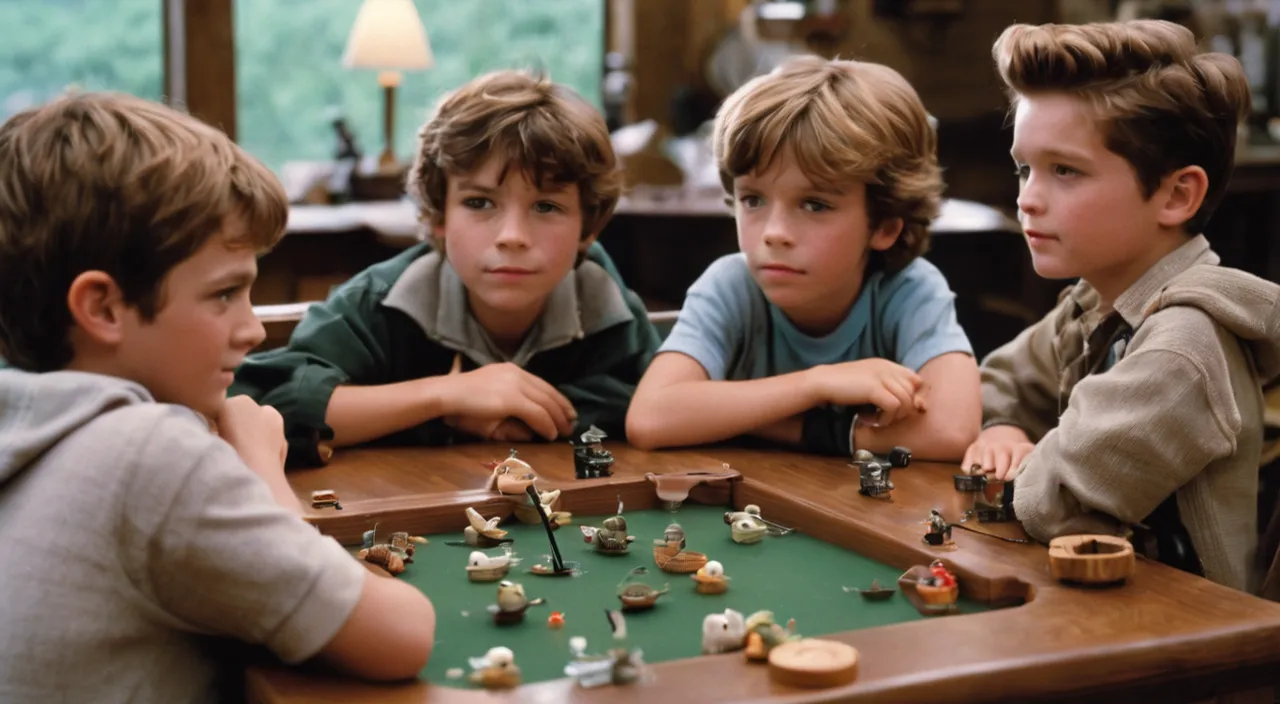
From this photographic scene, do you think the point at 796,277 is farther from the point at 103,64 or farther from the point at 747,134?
the point at 103,64

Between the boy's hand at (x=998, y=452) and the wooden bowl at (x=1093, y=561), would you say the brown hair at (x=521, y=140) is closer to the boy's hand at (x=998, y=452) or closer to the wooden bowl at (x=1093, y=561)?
the boy's hand at (x=998, y=452)

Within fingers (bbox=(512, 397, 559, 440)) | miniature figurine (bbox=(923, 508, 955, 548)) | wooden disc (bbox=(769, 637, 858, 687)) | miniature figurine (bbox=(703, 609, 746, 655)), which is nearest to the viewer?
wooden disc (bbox=(769, 637, 858, 687))

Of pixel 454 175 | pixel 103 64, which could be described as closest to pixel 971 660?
pixel 454 175

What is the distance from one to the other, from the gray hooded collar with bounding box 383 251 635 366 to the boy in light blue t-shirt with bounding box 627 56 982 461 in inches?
7.1

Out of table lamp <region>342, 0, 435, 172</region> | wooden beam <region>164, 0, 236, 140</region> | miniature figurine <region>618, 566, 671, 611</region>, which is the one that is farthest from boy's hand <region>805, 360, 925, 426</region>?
wooden beam <region>164, 0, 236, 140</region>

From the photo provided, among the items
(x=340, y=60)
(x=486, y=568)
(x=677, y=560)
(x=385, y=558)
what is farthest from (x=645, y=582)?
(x=340, y=60)

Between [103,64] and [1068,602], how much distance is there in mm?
6436

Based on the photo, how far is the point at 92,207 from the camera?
4.62 feet

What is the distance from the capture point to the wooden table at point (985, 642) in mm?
1286

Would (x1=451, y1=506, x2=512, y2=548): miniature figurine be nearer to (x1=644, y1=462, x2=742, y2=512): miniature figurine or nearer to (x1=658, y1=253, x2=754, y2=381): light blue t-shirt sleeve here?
(x1=644, y1=462, x2=742, y2=512): miniature figurine

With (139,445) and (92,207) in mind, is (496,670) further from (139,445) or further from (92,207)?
(92,207)

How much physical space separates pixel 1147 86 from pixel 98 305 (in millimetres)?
1332

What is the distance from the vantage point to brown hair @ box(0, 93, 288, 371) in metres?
1.41

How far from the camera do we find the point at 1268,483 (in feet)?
7.06
